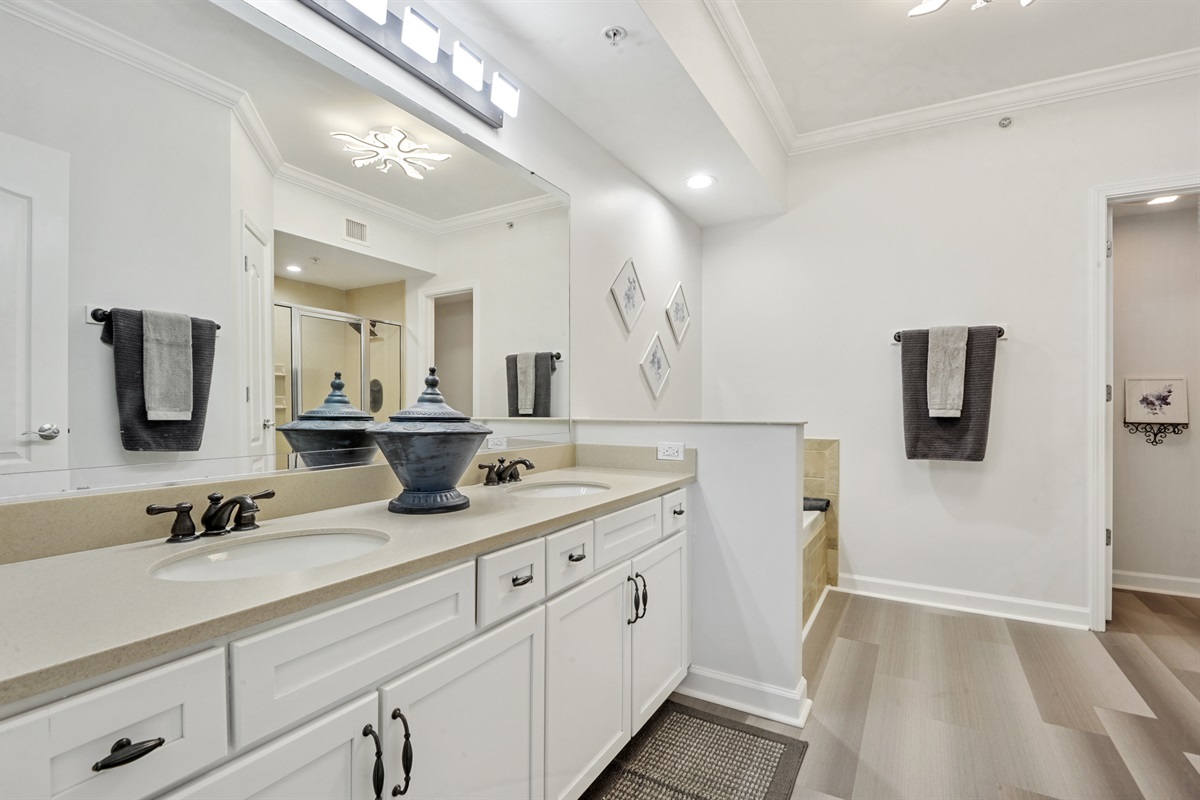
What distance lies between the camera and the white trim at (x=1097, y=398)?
270 cm

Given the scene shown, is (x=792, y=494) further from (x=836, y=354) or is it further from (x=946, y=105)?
(x=946, y=105)

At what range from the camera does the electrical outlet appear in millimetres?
2096

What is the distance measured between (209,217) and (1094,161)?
3.67 metres

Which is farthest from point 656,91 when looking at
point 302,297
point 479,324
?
point 302,297

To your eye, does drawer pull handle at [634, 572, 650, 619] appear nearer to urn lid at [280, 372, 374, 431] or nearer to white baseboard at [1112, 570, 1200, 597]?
urn lid at [280, 372, 374, 431]

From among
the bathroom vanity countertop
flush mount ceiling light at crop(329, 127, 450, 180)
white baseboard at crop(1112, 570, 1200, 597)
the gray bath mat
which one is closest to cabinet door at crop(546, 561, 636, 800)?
the gray bath mat

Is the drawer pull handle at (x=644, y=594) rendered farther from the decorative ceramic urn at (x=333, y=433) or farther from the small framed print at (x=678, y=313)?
the small framed print at (x=678, y=313)

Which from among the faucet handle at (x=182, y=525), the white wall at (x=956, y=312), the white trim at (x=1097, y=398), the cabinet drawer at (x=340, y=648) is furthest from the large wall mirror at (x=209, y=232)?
the white trim at (x=1097, y=398)

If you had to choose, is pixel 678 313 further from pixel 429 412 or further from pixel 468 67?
pixel 429 412

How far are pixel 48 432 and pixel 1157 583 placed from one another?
487 centimetres

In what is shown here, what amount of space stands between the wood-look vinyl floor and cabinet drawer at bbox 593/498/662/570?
0.77 meters

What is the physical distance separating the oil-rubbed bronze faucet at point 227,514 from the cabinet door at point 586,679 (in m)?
0.67

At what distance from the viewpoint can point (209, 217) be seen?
1195 mm

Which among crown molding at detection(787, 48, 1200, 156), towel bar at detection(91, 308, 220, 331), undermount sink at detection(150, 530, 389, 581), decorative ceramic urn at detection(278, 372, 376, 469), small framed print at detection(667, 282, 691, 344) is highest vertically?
crown molding at detection(787, 48, 1200, 156)
